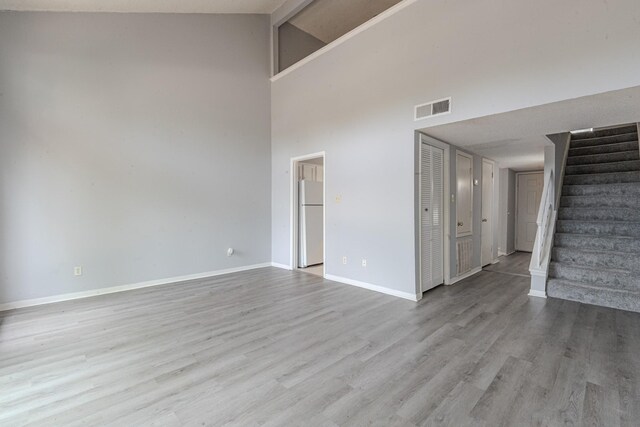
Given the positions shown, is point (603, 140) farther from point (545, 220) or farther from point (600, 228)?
point (545, 220)

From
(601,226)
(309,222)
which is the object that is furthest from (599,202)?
(309,222)

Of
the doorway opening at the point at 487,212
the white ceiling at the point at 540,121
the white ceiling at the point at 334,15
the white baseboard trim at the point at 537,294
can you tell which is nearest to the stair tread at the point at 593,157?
the white ceiling at the point at 540,121

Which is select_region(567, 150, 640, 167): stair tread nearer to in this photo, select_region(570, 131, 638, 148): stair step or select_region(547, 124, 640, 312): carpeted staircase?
select_region(547, 124, 640, 312): carpeted staircase

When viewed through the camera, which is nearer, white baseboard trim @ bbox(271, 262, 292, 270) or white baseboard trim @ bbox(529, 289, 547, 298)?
white baseboard trim @ bbox(529, 289, 547, 298)

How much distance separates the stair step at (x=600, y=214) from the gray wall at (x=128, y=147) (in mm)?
5227

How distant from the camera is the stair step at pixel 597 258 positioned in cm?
366

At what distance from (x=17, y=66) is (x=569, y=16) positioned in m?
5.94

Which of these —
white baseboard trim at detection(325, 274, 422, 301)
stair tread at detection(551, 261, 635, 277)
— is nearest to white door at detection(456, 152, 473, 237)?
stair tread at detection(551, 261, 635, 277)

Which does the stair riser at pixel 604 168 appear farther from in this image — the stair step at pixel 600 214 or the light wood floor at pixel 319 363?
the light wood floor at pixel 319 363

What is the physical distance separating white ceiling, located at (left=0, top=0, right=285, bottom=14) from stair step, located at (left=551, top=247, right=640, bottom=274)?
6251 mm

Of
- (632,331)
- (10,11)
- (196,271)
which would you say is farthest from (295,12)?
(632,331)

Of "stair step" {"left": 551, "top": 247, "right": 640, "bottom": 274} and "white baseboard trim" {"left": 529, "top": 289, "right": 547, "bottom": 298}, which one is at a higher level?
"stair step" {"left": 551, "top": 247, "right": 640, "bottom": 274}

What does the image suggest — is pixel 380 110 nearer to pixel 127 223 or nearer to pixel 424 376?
pixel 424 376

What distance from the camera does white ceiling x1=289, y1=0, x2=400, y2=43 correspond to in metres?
5.46
